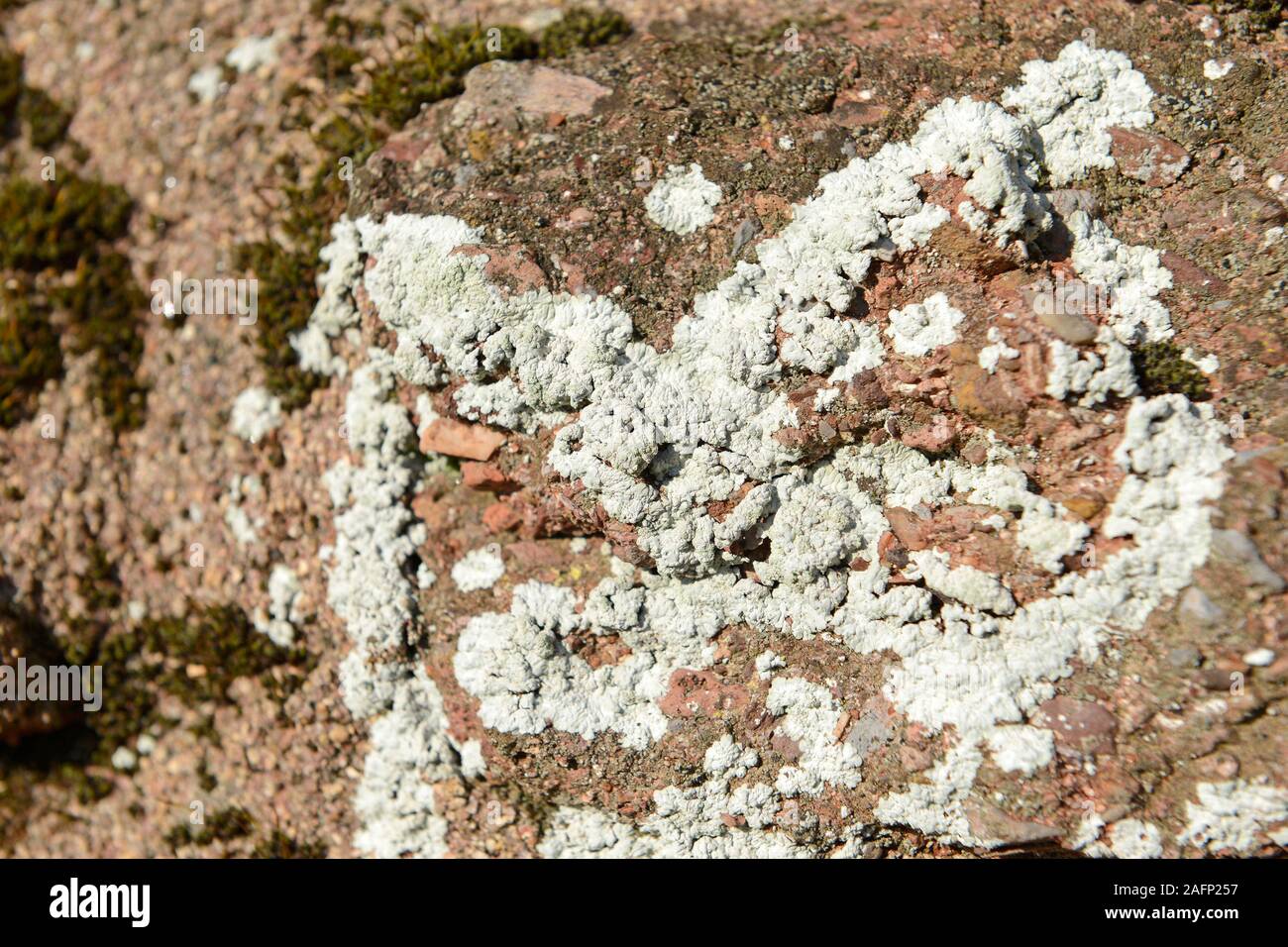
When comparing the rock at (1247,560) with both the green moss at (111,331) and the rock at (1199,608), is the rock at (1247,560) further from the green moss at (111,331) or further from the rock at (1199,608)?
the green moss at (111,331)

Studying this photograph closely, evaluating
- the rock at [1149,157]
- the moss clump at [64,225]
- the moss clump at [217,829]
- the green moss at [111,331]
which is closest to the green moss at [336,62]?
the moss clump at [64,225]

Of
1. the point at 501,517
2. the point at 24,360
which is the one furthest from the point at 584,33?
the point at 24,360

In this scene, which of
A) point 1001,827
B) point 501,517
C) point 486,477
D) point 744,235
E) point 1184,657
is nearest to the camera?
point 1184,657

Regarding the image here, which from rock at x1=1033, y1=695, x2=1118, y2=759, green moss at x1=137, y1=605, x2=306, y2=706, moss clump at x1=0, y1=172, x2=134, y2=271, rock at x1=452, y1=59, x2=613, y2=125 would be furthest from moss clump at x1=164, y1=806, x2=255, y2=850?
rock at x1=1033, y1=695, x2=1118, y2=759

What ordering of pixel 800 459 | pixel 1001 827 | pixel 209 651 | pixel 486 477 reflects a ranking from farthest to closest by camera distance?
1. pixel 209 651
2. pixel 486 477
3. pixel 800 459
4. pixel 1001 827

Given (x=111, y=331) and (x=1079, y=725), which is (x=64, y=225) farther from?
(x=1079, y=725)

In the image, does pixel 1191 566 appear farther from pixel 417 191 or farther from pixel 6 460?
pixel 6 460

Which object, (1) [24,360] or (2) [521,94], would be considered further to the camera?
(1) [24,360]
